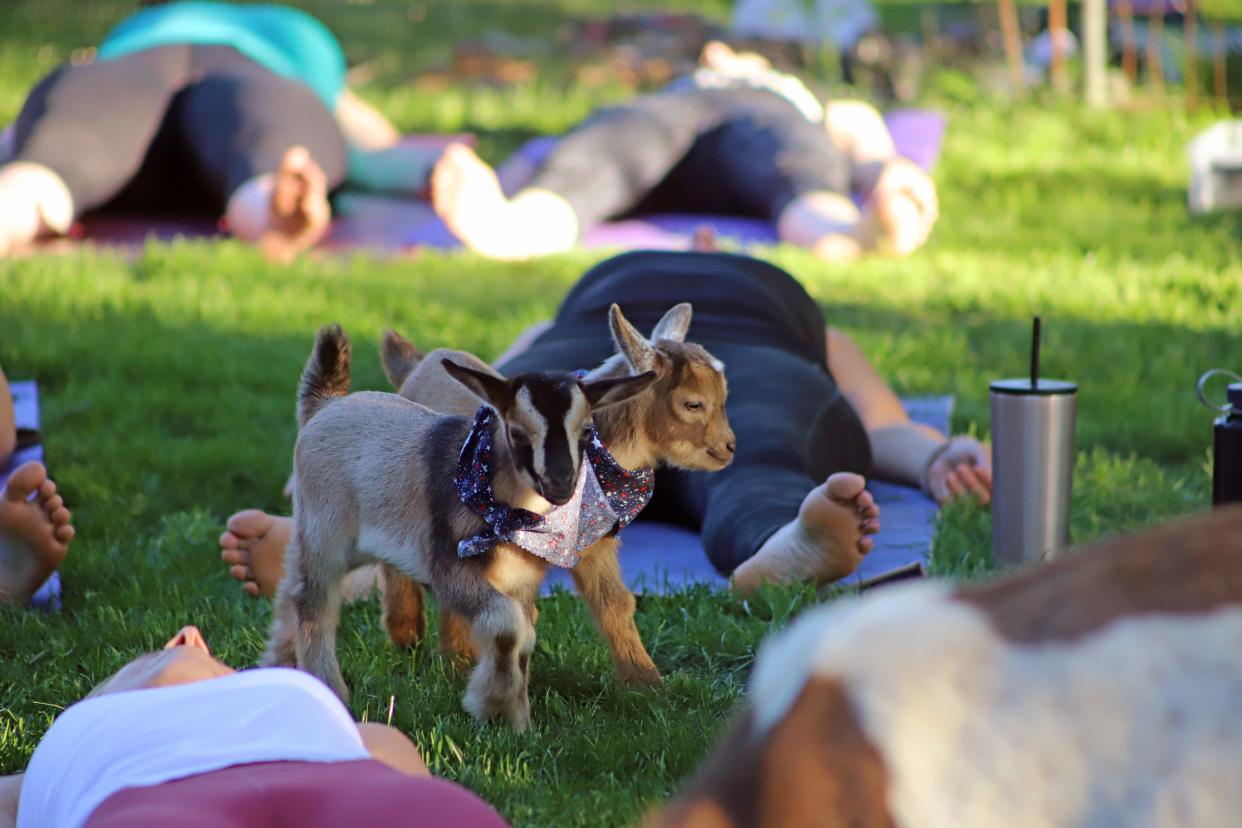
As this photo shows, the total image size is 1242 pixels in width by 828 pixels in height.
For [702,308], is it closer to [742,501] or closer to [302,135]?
[742,501]

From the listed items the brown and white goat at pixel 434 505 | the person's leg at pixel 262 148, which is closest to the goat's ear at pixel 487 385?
the brown and white goat at pixel 434 505

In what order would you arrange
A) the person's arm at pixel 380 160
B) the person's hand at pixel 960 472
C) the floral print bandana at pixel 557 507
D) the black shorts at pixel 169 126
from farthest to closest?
1. the person's arm at pixel 380 160
2. the black shorts at pixel 169 126
3. the person's hand at pixel 960 472
4. the floral print bandana at pixel 557 507

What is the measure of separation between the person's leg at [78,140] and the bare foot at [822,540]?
4620mm

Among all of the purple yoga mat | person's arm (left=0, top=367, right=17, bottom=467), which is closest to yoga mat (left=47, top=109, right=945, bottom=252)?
the purple yoga mat

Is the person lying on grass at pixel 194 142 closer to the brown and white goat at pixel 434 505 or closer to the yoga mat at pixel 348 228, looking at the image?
the yoga mat at pixel 348 228

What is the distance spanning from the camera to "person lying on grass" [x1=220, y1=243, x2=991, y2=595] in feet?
9.97

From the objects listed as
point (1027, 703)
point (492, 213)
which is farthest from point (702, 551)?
point (492, 213)

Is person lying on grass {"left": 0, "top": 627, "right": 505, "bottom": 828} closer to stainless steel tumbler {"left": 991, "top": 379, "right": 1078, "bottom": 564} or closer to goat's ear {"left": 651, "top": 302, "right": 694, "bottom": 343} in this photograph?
goat's ear {"left": 651, "top": 302, "right": 694, "bottom": 343}

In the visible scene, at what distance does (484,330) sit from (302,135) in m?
2.25

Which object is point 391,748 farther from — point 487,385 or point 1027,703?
point 1027,703

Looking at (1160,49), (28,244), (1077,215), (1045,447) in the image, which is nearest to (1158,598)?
(1045,447)

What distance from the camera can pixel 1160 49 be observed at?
437 inches

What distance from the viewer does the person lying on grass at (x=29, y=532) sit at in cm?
300

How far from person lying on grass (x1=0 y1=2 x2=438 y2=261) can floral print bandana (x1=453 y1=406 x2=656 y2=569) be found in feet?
13.6
